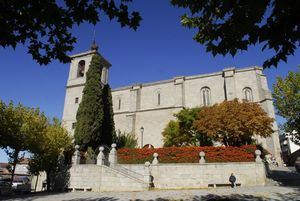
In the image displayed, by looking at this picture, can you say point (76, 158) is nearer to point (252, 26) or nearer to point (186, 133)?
point (186, 133)

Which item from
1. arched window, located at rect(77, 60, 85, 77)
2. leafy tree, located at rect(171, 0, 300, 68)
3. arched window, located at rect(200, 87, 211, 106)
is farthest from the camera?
arched window, located at rect(200, 87, 211, 106)

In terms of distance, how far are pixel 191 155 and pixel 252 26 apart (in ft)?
54.7

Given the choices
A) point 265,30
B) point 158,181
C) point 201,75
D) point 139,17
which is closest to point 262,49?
point 265,30

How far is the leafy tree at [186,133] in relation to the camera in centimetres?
2935

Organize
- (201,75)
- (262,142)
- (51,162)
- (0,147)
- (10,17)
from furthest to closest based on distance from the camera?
(201,75), (262,142), (51,162), (0,147), (10,17)

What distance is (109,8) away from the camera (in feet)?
16.4

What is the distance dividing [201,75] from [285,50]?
35.7 meters

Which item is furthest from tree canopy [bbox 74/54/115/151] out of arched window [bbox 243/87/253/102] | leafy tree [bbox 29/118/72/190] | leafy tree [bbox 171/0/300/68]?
leafy tree [bbox 171/0/300/68]

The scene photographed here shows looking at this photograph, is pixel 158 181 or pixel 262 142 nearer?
pixel 158 181

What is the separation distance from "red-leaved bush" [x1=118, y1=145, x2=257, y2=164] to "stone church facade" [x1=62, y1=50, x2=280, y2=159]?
1364 centimetres

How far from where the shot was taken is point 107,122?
28000 mm

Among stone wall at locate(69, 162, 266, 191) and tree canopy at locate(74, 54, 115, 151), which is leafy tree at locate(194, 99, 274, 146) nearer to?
stone wall at locate(69, 162, 266, 191)

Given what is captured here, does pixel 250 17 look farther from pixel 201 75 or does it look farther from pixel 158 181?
pixel 201 75

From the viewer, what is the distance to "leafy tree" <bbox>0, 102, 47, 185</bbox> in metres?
19.2
